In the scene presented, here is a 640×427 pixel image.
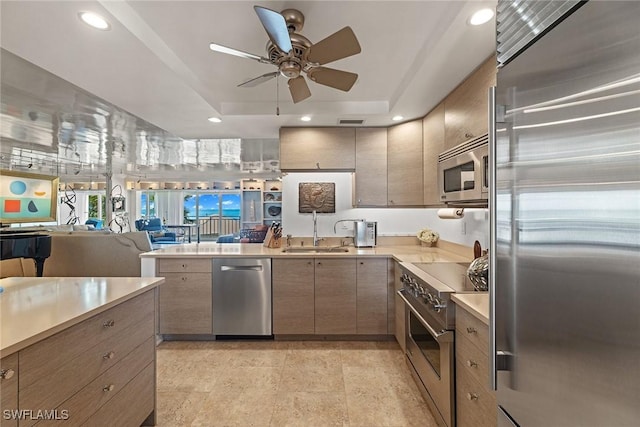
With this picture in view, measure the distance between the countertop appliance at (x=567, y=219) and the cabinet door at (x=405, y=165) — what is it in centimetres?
222

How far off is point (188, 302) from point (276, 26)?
2.64m

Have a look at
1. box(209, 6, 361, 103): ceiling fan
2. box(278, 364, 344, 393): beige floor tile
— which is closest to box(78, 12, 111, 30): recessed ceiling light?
box(209, 6, 361, 103): ceiling fan

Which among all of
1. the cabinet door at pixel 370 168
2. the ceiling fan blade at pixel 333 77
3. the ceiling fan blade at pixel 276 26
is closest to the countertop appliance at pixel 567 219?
the ceiling fan blade at pixel 276 26

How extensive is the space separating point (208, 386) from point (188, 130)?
112 inches

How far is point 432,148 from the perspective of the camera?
2.86 meters

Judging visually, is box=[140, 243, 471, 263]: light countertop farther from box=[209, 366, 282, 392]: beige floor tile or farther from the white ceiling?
the white ceiling

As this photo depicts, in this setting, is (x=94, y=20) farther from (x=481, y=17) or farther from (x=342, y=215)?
(x=342, y=215)

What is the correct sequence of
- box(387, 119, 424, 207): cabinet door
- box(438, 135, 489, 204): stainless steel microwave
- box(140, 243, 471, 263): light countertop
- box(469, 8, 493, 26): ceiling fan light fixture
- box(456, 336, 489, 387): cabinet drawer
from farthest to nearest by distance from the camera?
box(387, 119, 424, 207): cabinet door → box(140, 243, 471, 263): light countertop → box(438, 135, 489, 204): stainless steel microwave → box(469, 8, 493, 26): ceiling fan light fixture → box(456, 336, 489, 387): cabinet drawer

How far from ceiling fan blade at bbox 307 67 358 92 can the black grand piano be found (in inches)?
122

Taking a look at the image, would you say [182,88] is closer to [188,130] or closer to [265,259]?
[188,130]

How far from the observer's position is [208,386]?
2.29m

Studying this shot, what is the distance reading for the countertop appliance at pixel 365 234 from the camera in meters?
3.40

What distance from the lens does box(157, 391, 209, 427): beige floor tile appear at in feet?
6.23

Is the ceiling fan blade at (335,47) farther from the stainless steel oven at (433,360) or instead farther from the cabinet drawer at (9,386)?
the cabinet drawer at (9,386)
